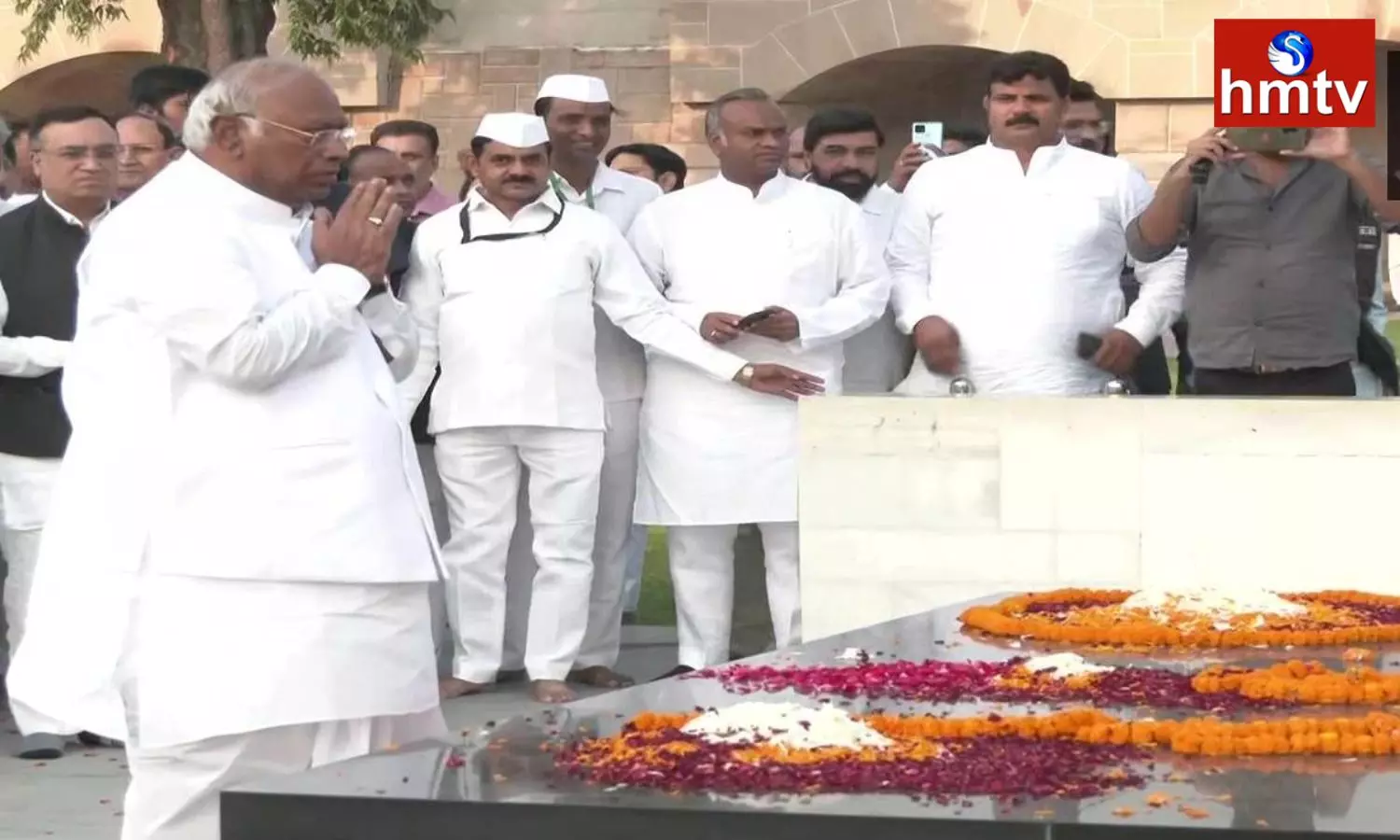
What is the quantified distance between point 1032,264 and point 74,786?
11.2 feet

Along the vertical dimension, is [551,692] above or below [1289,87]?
below

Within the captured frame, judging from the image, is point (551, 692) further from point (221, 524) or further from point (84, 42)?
point (84, 42)

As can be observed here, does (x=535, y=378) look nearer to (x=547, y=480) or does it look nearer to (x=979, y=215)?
(x=547, y=480)

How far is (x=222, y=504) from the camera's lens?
4.52 m

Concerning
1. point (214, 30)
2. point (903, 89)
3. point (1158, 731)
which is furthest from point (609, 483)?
point (903, 89)

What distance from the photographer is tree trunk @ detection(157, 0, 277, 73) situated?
17609mm

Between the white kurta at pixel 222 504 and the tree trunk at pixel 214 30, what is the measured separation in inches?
517

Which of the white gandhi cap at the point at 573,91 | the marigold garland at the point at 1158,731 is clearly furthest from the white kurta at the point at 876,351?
the marigold garland at the point at 1158,731

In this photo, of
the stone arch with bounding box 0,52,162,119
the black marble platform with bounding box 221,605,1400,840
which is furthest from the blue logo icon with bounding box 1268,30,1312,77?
the stone arch with bounding box 0,52,162,119

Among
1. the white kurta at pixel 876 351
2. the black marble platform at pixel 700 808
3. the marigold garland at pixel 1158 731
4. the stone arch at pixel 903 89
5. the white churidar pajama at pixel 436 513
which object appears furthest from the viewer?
the stone arch at pixel 903 89

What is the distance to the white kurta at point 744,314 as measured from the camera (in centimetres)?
828

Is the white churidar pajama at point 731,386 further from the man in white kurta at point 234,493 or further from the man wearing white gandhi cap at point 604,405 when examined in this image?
the man in white kurta at point 234,493

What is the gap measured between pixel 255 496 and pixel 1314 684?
6.59 feet

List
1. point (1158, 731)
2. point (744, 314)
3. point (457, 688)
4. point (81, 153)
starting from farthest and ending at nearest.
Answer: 1. point (457, 688)
2. point (744, 314)
3. point (81, 153)
4. point (1158, 731)
